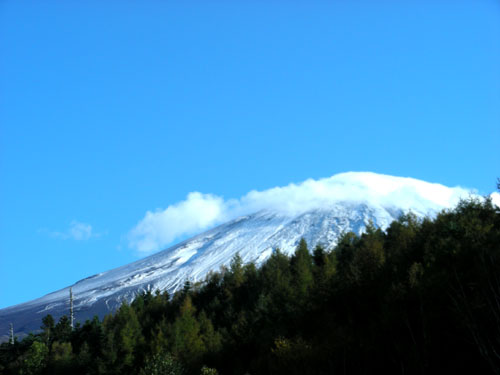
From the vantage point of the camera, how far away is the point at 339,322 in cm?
4644

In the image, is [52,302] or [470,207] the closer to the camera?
[470,207]

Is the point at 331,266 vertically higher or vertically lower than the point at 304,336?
higher

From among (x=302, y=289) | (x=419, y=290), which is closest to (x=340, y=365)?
(x=419, y=290)

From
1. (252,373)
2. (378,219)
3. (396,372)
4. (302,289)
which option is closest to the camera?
(396,372)

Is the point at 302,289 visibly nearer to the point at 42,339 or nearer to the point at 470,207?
the point at 470,207

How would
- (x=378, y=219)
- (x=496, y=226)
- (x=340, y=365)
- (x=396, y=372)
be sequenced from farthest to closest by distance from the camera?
(x=378, y=219)
(x=496, y=226)
(x=340, y=365)
(x=396, y=372)

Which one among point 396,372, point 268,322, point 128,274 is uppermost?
point 128,274

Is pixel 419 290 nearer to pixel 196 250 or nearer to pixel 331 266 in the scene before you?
pixel 331 266

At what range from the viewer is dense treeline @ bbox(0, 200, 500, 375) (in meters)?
32.8

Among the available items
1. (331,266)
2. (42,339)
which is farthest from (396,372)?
(42,339)

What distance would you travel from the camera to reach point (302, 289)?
56.0 m

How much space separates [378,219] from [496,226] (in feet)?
478

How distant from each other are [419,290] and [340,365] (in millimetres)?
7876

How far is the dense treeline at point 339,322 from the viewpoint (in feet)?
108
